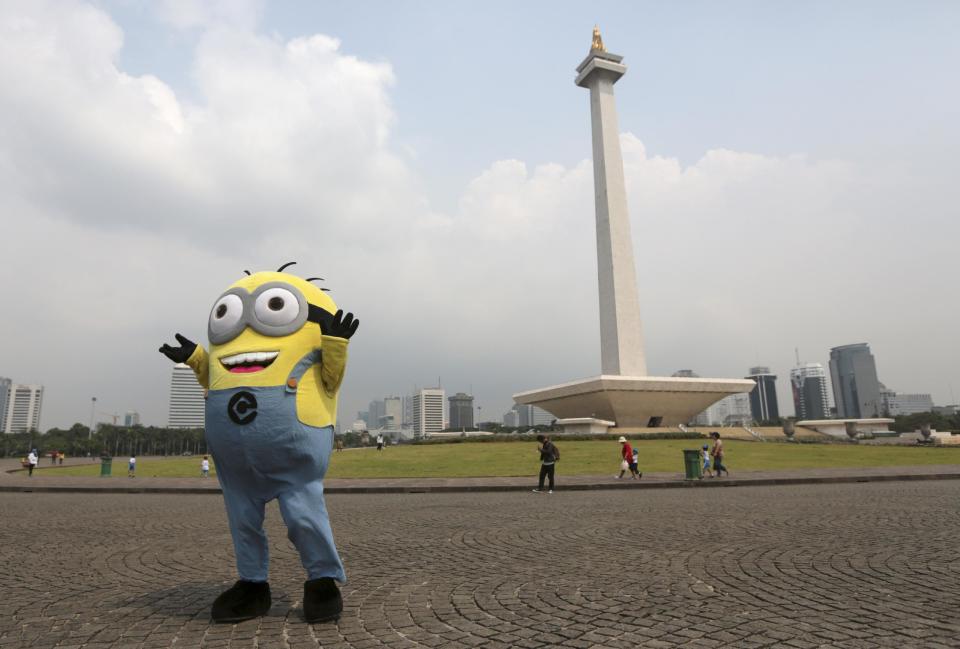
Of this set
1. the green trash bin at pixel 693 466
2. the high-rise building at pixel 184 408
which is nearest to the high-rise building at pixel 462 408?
the high-rise building at pixel 184 408

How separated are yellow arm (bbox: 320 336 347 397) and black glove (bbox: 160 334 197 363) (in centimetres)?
117

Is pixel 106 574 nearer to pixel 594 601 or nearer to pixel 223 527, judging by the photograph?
pixel 223 527

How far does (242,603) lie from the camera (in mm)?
4672

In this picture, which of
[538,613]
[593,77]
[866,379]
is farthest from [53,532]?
[866,379]

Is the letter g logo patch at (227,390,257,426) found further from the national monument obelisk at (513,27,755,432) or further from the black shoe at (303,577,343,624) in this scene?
the national monument obelisk at (513,27,755,432)

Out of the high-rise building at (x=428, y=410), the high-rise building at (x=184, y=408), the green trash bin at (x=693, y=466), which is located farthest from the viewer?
the high-rise building at (x=428, y=410)

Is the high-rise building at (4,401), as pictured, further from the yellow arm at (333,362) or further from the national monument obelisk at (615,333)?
the yellow arm at (333,362)

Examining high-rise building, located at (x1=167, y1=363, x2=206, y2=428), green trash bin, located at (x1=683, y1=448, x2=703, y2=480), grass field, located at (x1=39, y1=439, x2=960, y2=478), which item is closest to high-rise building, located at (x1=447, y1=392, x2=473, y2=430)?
high-rise building, located at (x1=167, y1=363, x2=206, y2=428)

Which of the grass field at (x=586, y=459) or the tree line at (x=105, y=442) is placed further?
the tree line at (x=105, y=442)

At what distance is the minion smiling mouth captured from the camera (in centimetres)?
472

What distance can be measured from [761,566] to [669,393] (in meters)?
41.9

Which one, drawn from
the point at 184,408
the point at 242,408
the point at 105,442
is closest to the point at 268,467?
the point at 242,408

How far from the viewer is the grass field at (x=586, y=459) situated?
23.1 m

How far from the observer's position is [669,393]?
46375 millimetres
